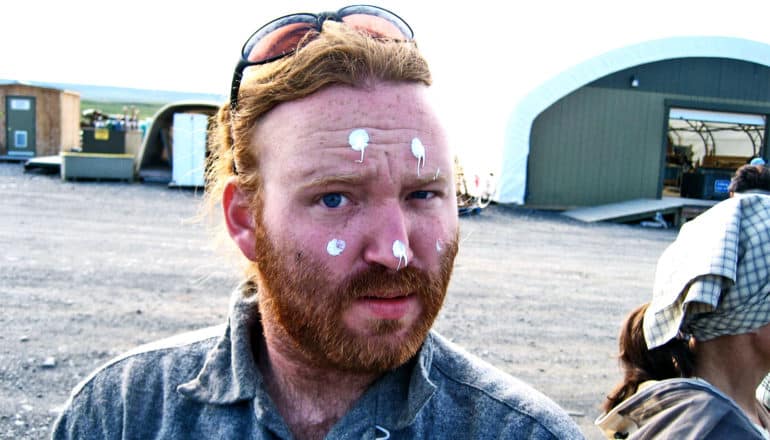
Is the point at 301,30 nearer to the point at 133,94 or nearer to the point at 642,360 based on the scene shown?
the point at 642,360

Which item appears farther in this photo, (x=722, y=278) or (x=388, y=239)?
(x=722, y=278)

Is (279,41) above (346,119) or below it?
above

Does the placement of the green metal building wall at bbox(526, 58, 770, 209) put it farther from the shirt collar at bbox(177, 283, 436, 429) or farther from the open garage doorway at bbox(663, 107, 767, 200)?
the shirt collar at bbox(177, 283, 436, 429)

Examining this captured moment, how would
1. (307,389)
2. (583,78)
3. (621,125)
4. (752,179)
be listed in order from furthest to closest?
(621,125)
(583,78)
(752,179)
(307,389)

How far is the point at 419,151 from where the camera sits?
1634 mm

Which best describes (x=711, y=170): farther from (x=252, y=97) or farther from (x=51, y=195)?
(x=252, y=97)

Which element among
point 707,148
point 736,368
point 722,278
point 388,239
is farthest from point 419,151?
point 707,148

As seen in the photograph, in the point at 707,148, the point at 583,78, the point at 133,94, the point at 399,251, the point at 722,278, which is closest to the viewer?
the point at 399,251

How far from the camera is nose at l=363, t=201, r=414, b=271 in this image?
1.50 m

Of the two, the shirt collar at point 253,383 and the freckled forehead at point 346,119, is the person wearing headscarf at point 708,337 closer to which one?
the shirt collar at point 253,383

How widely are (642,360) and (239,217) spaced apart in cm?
162

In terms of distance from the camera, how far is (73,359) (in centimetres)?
498

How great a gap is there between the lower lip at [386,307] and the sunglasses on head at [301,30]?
70cm

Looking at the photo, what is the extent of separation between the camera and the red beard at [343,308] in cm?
153
